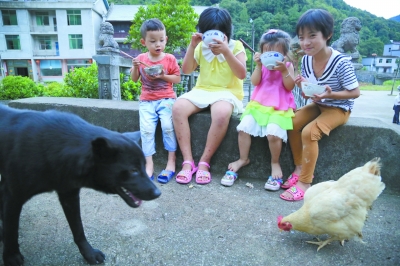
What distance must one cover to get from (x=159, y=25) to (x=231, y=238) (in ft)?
7.42

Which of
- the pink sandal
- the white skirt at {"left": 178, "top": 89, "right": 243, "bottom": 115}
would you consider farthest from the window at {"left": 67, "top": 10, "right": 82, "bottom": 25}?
the pink sandal

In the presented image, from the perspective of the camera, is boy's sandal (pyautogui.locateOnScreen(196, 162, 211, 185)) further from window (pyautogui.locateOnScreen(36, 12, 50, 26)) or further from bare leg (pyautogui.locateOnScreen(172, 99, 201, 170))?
window (pyautogui.locateOnScreen(36, 12, 50, 26))

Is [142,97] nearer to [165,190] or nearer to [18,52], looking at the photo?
[165,190]

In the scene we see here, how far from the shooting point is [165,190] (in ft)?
8.64

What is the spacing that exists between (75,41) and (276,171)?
3050 centimetres

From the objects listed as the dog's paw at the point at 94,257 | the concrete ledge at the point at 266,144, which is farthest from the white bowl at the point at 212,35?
the dog's paw at the point at 94,257

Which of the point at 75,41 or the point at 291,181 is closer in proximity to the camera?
the point at 291,181

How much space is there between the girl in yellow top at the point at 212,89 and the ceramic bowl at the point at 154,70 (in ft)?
1.21

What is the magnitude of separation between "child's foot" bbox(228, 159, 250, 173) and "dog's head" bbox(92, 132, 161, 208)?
4.92 feet

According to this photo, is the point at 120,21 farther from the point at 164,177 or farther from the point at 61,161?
the point at 61,161

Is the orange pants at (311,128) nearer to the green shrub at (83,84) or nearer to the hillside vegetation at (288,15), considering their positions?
the green shrub at (83,84)

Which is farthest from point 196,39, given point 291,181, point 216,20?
point 291,181

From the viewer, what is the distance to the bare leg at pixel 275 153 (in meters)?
2.62

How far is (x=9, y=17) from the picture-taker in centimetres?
2786
